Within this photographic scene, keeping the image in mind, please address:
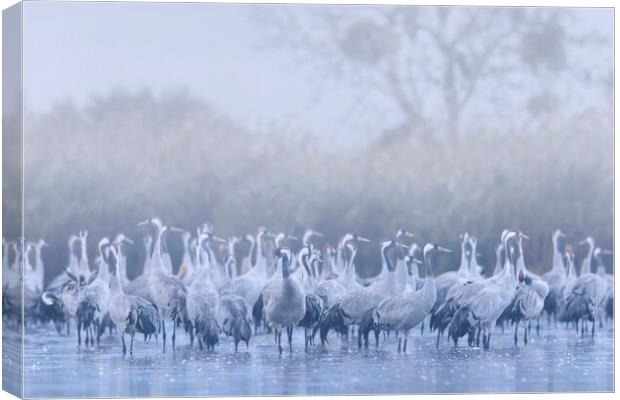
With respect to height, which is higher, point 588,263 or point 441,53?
point 441,53

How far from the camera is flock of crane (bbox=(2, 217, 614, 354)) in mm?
16219

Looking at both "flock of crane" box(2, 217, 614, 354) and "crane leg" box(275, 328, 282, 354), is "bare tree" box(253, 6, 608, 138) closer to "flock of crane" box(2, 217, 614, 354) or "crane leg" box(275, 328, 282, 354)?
"flock of crane" box(2, 217, 614, 354)

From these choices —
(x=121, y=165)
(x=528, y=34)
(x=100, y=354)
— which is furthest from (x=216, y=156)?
(x=528, y=34)

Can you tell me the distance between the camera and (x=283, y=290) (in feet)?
54.5

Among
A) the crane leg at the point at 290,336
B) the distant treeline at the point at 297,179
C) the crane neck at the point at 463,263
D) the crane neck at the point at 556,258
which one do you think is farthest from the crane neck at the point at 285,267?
the crane neck at the point at 556,258

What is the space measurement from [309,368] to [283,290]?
0.72 metres

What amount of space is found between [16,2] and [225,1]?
1.78m

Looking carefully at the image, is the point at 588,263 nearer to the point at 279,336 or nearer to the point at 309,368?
the point at 309,368

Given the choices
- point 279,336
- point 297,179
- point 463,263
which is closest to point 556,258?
point 463,263

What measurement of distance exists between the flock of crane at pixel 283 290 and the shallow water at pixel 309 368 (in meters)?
0.11

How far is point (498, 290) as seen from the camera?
17.0 metres

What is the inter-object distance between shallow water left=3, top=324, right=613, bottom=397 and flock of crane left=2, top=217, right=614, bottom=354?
108mm

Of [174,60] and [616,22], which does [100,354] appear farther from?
[616,22]

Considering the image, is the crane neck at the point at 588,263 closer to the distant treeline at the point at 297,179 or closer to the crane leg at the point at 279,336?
the distant treeline at the point at 297,179
